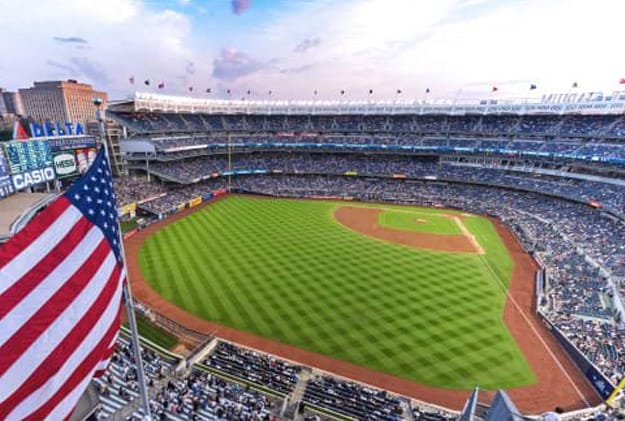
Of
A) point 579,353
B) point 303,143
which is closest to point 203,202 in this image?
point 303,143

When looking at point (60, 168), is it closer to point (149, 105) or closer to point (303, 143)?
point (149, 105)

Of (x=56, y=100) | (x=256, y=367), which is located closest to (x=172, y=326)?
(x=256, y=367)

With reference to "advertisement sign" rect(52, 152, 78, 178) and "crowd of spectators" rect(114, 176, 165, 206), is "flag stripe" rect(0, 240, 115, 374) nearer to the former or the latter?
"advertisement sign" rect(52, 152, 78, 178)

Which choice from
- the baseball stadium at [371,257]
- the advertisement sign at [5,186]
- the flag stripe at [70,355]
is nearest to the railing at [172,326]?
the baseball stadium at [371,257]

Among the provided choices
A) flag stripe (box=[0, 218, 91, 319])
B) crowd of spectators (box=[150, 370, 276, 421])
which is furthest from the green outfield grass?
flag stripe (box=[0, 218, 91, 319])

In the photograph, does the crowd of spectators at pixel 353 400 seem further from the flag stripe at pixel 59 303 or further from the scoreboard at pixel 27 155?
the scoreboard at pixel 27 155

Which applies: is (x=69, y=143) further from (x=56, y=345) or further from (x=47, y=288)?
(x=56, y=345)
